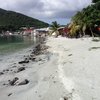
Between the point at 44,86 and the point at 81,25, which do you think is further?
the point at 81,25

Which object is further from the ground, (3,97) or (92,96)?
(92,96)

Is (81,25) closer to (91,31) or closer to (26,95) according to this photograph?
(91,31)

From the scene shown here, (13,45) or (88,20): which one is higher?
(88,20)

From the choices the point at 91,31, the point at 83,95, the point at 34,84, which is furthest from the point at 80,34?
the point at 83,95

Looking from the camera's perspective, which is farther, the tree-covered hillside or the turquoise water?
the tree-covered hillside

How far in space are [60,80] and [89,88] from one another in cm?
369

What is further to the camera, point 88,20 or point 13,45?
point 13,45

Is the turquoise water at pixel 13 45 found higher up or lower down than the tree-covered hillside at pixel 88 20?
lower down

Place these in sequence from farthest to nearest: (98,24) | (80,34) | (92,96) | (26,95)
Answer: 1. (80,34)
2. (98,24)
3. (26,95)
4. (92,96)

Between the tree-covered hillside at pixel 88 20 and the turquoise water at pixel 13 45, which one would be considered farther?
the tree-covered hillside at pixel 88 20

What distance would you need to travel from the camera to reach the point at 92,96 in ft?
36.3

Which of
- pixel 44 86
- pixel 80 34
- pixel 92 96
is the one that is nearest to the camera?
pixel 92 96

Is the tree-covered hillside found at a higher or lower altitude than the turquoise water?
higher

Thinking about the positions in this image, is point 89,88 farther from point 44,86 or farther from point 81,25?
point 81,25
